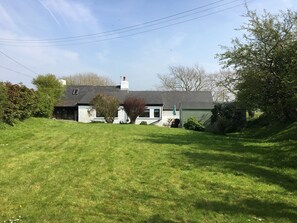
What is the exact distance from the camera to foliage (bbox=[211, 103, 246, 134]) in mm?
30312

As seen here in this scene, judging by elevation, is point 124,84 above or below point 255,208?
above

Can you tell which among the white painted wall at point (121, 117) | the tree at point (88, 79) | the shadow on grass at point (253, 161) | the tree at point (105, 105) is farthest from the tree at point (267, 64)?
the tree at point (88, 79)

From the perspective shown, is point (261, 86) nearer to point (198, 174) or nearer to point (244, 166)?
point (244, 166)

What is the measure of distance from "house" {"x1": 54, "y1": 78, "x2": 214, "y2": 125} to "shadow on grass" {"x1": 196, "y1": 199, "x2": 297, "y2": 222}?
1207 inches

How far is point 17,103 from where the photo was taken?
17.5 metres

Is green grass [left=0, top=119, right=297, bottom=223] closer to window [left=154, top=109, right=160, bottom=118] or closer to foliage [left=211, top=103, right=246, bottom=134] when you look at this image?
foliage [left=211, top=103, right=246, bottom=134]

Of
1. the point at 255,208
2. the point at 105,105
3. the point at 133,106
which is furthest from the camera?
the point at 133,106

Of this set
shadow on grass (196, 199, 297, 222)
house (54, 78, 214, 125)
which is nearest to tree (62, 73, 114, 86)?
house (54, 78, 214, 125)

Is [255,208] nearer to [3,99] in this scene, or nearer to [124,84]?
[3,99]

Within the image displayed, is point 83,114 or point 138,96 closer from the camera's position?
point 83,114

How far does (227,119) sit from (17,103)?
1879 centimetres

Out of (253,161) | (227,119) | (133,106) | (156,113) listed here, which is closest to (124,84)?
(156,113)

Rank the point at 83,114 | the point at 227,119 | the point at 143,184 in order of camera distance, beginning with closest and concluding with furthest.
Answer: the point at 143,184 → the point at 227,119 → the point at 83,114

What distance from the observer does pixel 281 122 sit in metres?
22.5
